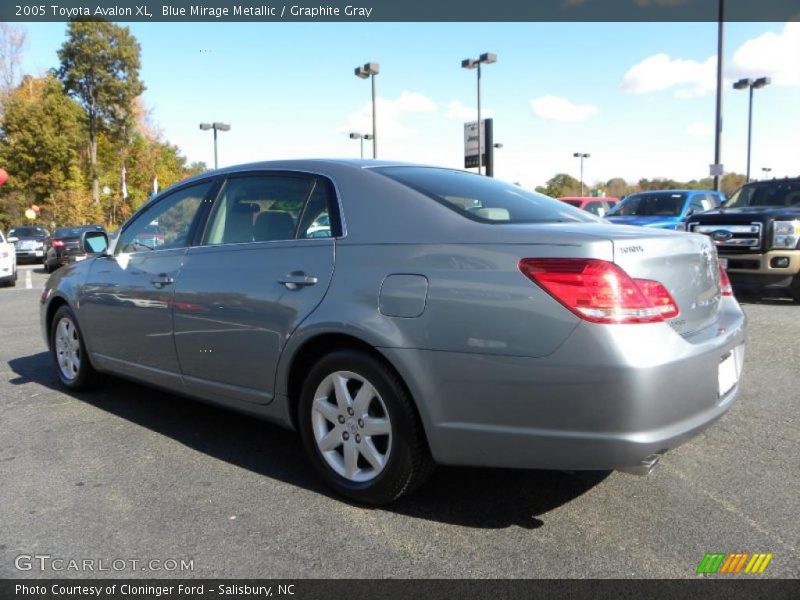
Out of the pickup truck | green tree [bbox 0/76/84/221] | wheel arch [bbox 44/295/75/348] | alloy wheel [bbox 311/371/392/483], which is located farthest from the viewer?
green tree [bbox 0/76/84/221]

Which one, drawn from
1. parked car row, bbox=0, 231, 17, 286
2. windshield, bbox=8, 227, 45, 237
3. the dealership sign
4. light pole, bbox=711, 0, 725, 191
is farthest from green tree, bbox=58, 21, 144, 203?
light pole, bbox=711, 0, 725, 191

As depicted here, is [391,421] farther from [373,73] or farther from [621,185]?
[621,185]

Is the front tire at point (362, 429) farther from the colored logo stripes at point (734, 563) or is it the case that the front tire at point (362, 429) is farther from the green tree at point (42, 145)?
the green tree at point (42, 145)

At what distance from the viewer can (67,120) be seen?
3878 cm

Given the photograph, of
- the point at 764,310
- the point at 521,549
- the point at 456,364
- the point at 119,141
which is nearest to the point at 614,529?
the point at 521,549

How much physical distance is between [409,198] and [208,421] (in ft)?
7.47

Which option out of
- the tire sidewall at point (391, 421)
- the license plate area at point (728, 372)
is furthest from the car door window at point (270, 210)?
the license plate area at point (728, 372)

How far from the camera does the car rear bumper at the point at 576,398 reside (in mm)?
2436

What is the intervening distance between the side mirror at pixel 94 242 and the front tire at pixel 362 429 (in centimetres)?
262

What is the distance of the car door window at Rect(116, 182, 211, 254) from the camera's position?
411 centimetres

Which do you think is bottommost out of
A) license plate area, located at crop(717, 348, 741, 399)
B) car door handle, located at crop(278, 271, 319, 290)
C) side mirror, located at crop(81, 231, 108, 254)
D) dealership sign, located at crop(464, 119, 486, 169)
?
license plate area, located at crop(717, 348, 741, 399)

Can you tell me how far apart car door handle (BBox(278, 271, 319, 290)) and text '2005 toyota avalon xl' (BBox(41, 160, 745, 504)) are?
0.01 m

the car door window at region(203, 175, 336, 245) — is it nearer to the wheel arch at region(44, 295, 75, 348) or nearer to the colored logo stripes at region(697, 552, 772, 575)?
the wheel arch at region(44, 295, 75, 348)
